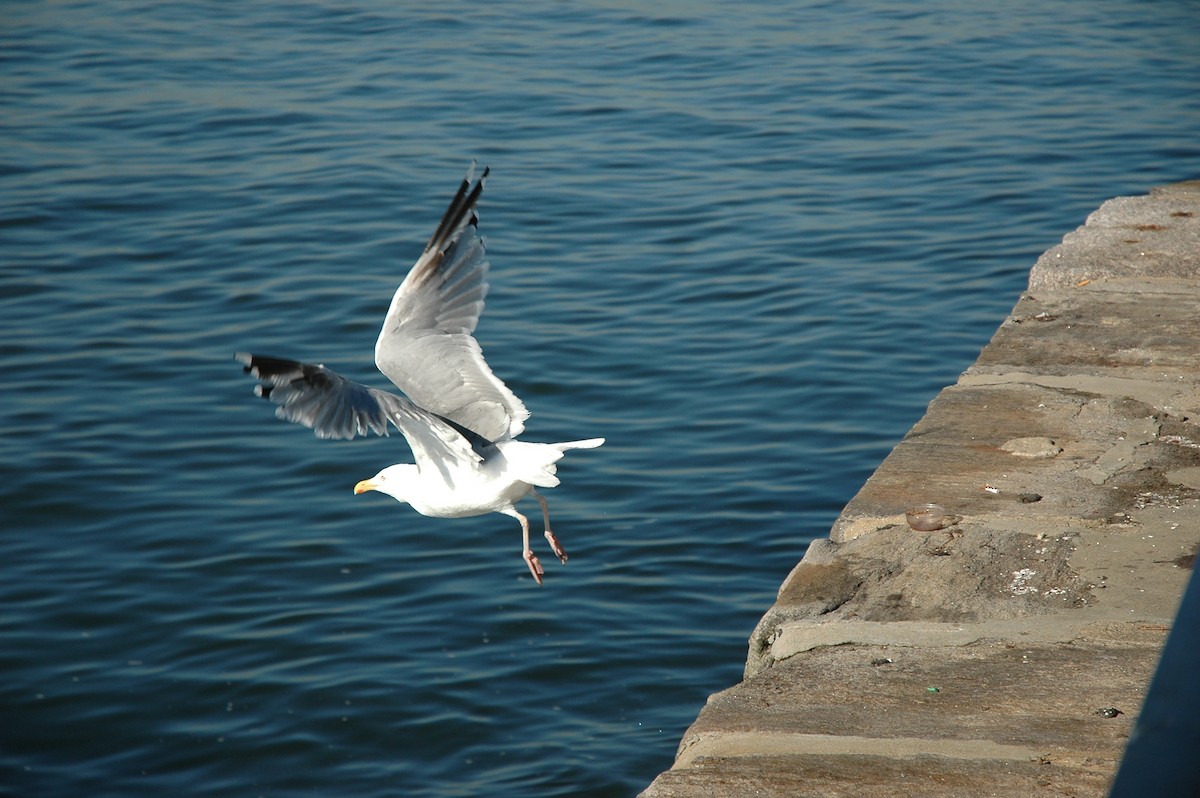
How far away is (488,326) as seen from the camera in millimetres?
8883

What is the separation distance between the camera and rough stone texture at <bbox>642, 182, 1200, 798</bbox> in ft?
9.89

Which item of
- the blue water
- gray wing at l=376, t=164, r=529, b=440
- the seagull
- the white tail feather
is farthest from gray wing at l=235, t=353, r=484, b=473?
the blue water

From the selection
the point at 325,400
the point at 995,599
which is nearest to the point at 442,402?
the point at 325,400

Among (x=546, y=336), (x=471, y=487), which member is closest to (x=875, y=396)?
(x=546, y=336)

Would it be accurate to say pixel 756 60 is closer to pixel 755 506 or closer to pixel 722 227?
pixel 722 227

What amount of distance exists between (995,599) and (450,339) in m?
1.89

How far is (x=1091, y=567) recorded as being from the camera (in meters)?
3.80

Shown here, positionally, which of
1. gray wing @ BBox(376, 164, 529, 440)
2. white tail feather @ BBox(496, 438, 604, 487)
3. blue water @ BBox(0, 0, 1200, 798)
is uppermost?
gray wing @ BBox(376, 164, 529, 440)

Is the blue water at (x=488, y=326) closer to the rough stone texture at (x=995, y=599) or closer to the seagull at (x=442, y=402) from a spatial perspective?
the seagull at (x=442, y=402)

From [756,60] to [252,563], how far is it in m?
9.79

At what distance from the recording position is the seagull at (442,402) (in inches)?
153

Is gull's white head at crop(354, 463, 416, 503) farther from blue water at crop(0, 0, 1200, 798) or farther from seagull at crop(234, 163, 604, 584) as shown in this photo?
blue water at crop(0, 0, 1200, 798)

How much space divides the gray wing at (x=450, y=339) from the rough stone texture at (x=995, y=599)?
3.63ft

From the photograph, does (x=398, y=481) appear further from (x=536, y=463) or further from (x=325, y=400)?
(x=325, y=400)
